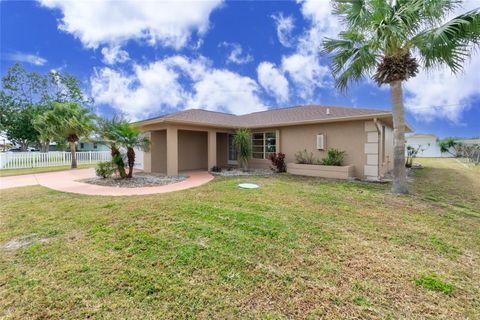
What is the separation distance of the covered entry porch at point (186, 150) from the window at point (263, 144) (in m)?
1.64

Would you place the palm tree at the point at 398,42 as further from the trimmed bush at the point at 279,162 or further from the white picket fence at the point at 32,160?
the white picket fence at the point at 32,160

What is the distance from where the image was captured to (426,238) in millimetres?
4195

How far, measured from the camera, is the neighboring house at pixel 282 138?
10547 mm

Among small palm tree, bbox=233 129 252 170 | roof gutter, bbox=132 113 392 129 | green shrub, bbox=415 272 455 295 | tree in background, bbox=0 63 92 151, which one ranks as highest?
tree in background, bbox=0 63 92 151

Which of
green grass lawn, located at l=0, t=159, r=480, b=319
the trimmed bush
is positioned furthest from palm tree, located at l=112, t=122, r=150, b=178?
the trimmed bush

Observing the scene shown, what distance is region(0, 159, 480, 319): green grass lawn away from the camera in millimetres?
2498

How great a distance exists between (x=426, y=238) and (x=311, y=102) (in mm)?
14203

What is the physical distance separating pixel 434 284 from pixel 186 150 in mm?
13672

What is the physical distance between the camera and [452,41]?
6.65 metres

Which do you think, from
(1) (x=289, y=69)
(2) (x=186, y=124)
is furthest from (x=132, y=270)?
(1) (x=289, y=69)

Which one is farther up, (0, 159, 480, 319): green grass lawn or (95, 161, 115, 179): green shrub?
(95, 161, 115, 179): green shrub

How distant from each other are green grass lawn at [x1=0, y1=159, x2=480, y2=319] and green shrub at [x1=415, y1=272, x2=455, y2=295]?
0.01 metres

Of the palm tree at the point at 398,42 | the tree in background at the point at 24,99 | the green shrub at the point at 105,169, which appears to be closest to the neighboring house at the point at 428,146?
the palm tree at the point at 398,42

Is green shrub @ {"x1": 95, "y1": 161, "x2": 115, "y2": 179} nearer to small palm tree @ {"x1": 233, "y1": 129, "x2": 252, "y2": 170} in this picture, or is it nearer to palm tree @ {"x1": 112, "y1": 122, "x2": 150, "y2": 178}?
palm tree @ {"x1": 112, "y1": 122, "x2": 150, "y2": 178}
